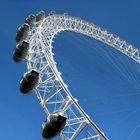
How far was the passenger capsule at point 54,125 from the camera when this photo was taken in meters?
24.2

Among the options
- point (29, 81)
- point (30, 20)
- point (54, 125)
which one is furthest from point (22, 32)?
point (54, 125)

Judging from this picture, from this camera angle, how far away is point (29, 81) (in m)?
28.1

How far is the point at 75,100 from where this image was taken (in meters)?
25.1

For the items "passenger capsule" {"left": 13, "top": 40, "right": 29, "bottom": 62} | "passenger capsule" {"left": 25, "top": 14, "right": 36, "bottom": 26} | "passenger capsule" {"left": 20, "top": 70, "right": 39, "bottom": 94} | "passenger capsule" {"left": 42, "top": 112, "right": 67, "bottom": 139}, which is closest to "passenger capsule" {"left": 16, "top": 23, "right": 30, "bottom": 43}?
"passenger capsule" {"left": 25, "top": 14, "right": 36, "bottom": 26}

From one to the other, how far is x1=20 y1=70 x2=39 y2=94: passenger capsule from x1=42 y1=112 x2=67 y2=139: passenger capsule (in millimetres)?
3598

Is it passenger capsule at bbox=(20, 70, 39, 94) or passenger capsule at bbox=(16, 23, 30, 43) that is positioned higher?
passenger capsule at bbox=(16, 23, 30, 43)

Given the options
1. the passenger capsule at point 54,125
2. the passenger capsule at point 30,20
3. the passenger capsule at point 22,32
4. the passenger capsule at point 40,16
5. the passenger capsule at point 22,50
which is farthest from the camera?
the passenger capsule at point 40,16

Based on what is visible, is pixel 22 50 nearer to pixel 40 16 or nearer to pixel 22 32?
pixel 22 32

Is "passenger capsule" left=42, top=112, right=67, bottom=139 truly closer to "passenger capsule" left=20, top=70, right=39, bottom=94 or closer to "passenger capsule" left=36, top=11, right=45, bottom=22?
"passenger capsule" left=20, top=70, right=39, bottom=94

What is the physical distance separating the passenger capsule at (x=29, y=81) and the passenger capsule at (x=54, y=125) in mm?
3598

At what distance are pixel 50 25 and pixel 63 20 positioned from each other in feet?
10.00

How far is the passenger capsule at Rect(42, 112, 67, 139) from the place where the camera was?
79.4ft

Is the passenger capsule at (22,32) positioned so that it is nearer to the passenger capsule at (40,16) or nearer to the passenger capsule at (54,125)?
the passenger capsule at (40,16)

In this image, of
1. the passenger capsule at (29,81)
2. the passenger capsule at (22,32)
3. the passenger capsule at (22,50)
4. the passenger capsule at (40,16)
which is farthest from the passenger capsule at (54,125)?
the passenger capsule at (40,16)
